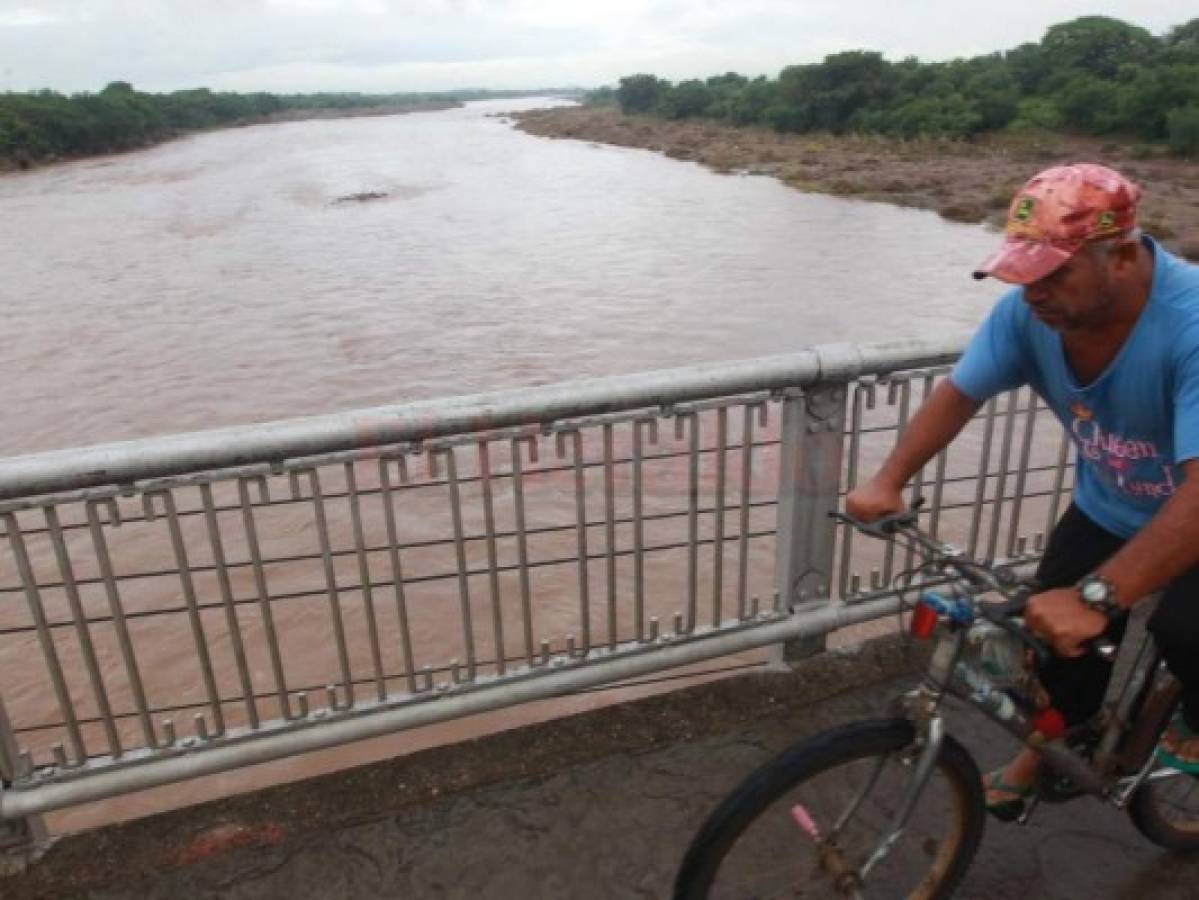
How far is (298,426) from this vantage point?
2.29 m

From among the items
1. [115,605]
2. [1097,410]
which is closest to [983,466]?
[1097,410]

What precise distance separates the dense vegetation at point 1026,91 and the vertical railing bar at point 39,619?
4445cm

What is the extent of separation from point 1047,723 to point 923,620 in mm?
562

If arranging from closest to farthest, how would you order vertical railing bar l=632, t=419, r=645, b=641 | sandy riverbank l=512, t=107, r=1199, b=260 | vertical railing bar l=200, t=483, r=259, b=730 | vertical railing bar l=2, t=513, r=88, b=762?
vertical railing bar l=2, t=513, r=88, b=762, vertical railing bar l=200, t=483, r=259, b=730, vertical railing bar l=632, t=419, r=645, b=641, sandy riverbank l=512, t=107, r=1199, b=260

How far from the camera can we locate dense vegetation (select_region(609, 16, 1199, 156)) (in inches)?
1681

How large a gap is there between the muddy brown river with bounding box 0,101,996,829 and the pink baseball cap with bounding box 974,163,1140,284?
3868 millimetres

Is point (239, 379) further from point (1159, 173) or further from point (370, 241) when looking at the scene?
point (1159, 173)

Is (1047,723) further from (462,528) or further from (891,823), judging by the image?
(462,528)

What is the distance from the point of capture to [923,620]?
189 centimetres

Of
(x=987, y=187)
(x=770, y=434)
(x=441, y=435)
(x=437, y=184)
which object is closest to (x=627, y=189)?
(x=437, y=184)

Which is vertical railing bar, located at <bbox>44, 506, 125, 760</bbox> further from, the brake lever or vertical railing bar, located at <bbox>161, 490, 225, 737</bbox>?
the brake lever

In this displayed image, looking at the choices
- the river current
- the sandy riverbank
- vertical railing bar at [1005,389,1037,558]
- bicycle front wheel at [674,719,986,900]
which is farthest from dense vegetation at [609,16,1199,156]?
bicycle front wheel at [674,719,986,900]

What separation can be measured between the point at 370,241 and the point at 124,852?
2486 cm

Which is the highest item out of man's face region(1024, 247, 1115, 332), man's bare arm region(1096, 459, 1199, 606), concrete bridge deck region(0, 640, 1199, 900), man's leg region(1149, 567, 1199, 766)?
man's face region(1024, 247, 1115, 332)
